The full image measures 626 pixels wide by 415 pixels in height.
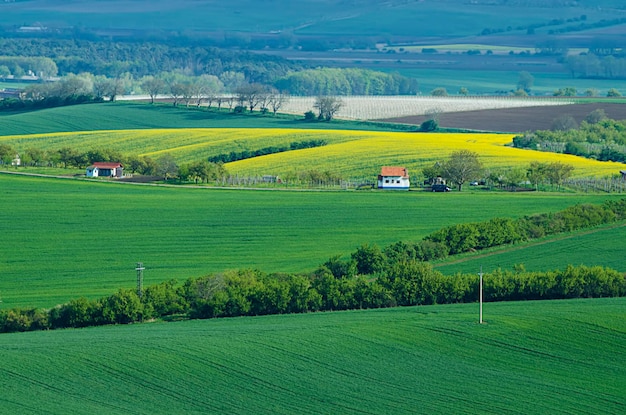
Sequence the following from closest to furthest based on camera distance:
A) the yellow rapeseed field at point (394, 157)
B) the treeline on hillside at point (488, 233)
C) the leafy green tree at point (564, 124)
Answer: the treeline on hillside at point (488, 233), the yellow rapeseed field at point (394, 157), the leafy green tree at point (564, 124)

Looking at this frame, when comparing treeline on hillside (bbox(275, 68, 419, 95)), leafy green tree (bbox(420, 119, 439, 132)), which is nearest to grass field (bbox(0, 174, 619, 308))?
leafy green tree (bbox(420, 119, 439, 132))

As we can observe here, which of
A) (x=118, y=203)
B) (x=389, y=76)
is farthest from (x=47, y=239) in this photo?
(x=389, y=76)

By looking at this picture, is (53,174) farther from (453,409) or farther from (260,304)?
(453,409)

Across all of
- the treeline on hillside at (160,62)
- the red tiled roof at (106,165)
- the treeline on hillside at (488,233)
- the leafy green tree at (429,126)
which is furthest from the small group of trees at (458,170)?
the treeline on hillside at (160,62)

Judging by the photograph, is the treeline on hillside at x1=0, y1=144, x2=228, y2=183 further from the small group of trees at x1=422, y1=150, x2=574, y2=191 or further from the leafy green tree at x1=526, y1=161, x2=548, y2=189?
the leafy green tree at x1=526, y1=161, x2=548, y2=189

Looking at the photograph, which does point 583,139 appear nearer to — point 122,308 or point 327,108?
point 327,108

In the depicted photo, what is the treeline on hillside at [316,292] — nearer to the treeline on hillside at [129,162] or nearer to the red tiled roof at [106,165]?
the treeline on hillside at [129,162]
